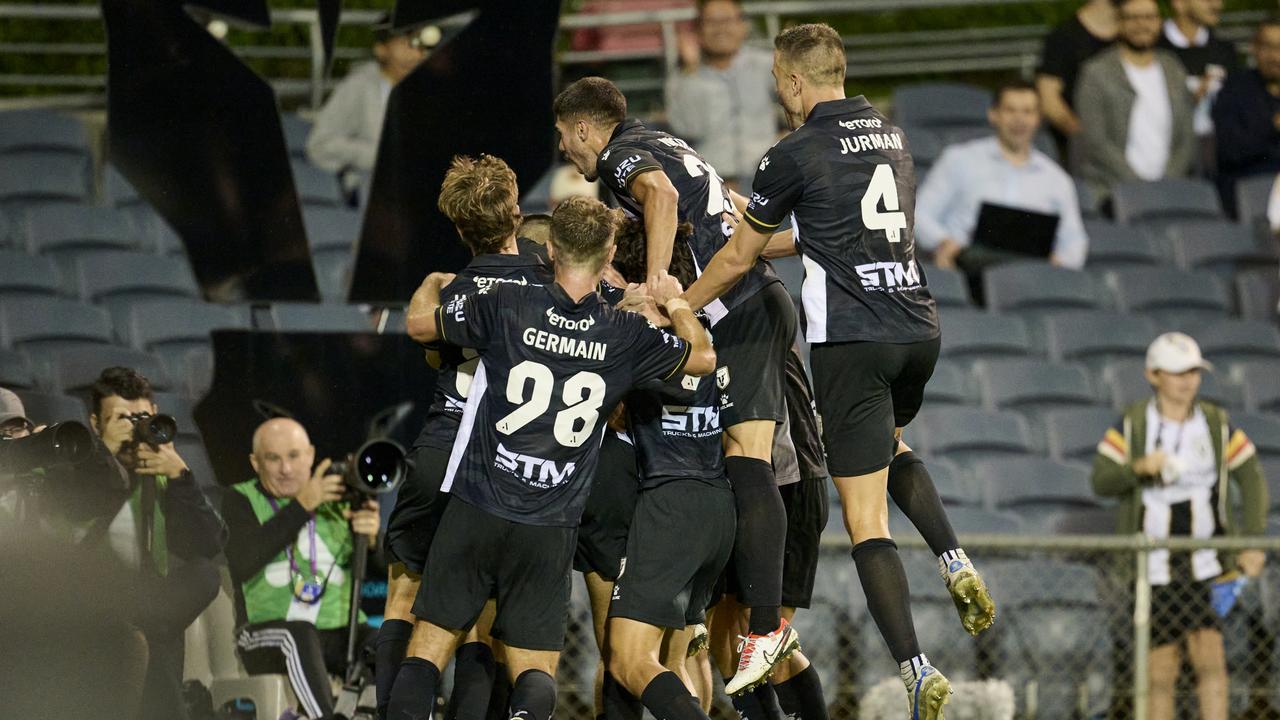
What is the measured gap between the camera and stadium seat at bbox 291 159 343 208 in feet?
35.1

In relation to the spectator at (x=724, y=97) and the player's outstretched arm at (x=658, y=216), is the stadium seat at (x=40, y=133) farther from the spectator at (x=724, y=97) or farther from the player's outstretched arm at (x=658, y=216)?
the player's outstretched arm at (x=658, y=216)

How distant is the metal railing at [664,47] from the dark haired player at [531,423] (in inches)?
144

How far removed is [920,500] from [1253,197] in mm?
6673

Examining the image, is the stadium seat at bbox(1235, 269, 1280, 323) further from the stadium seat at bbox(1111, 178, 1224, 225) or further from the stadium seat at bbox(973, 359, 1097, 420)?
the stadium seat at bbox(973, 359, 1097, 420)

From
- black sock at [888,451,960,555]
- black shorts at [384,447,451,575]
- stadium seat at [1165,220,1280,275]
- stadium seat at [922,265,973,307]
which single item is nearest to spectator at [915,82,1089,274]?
stadium seat at [922,265,973,307]

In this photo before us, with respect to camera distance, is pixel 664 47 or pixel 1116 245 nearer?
pixel 664 47

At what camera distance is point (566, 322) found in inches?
240

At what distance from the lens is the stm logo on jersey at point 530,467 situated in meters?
6.11

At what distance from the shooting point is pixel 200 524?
25.5ft

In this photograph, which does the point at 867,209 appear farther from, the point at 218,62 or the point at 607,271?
the point at 218,62

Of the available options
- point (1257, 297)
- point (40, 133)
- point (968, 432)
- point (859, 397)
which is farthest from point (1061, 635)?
point (40, 133)

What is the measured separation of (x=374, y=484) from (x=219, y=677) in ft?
3.80

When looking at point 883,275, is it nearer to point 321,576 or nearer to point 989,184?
point 321,576

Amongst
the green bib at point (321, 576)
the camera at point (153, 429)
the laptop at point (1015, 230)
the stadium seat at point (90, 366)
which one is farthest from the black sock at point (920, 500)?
the laptop at point (1015, 230)
